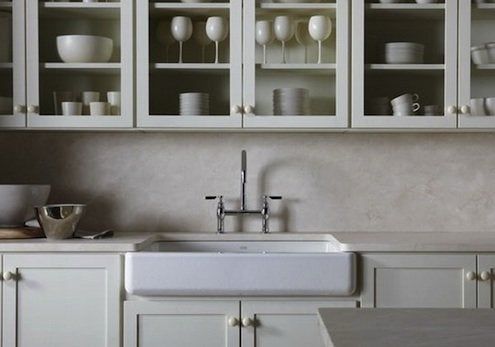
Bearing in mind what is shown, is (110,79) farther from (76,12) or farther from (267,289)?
(267,289)

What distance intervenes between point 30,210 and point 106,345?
67 cm

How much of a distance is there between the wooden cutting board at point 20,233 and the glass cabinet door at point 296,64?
3.01ft

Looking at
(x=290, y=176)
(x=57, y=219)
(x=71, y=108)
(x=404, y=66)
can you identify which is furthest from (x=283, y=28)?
(x=57, y=219)

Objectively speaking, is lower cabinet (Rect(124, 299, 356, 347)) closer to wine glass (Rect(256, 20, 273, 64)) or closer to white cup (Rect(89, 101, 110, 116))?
white cup (Rect(89, 101, 110, 116))

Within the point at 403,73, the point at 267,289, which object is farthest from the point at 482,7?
the point at 267,289

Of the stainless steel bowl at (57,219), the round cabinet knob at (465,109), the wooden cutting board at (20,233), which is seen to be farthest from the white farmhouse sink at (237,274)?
the round cabinet knob at (465,109)

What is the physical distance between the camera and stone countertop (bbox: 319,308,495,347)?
1.09m

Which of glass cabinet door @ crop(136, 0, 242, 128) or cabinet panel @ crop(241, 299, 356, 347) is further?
glass cabinet door @ crop(136, 0, 242, 128)

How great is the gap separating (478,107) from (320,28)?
707 mm

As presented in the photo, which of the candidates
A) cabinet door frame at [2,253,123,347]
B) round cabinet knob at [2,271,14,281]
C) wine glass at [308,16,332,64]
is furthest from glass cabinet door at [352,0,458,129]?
round cabinet knob at [2,271,14,281]

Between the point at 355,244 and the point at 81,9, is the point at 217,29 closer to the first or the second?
the point at 81,9

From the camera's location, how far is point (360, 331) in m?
1.16

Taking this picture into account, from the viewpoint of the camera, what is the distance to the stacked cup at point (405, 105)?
9.03ft

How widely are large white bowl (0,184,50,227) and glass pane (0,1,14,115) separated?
0.31 m
